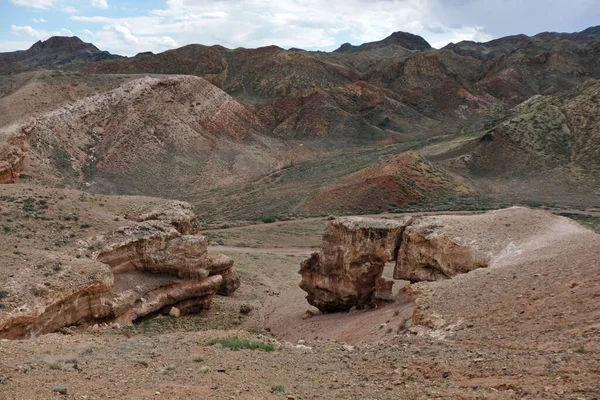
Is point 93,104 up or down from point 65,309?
up

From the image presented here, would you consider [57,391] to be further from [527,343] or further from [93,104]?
[93,104]

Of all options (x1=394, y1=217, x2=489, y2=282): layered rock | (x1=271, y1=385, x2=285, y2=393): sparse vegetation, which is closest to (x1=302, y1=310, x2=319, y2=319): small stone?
(x1=394, y1=217, x2=489, y2=282): layered rock

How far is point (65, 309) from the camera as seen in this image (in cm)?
1631

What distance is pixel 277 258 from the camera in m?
34.4

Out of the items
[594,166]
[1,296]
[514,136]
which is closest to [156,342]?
[1,296]

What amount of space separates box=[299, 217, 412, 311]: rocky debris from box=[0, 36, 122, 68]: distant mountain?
166 meters

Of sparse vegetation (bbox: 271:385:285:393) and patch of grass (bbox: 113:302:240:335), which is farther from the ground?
sparse vegetation (bbox: 271:385:285:393)

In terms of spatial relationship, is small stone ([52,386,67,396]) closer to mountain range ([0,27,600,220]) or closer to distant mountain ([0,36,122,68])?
mountain range ([0,27,600,220])

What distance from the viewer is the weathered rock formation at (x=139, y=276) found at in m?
16.6

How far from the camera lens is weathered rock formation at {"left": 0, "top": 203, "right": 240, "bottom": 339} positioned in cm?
1664

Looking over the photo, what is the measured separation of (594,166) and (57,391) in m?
55.7

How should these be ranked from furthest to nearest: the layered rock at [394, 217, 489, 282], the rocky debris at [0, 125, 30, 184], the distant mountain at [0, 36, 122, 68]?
the distant mountain at [0, 36, 122, 68]
the rocky debris at [0, 125, 30, 184]
the layered rock at [394, 217, 489, 282]

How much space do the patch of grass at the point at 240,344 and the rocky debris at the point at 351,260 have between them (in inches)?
369

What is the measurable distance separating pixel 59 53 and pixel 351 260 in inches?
7082
